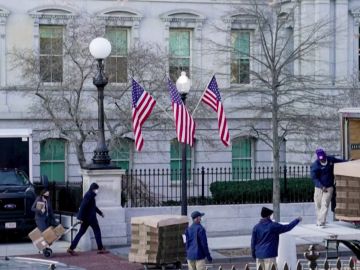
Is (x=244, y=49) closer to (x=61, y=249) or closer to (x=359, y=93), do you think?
(x=359, y=93)

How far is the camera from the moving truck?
2548cm

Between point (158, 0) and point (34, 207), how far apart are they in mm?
15904

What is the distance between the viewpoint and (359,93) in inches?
1294

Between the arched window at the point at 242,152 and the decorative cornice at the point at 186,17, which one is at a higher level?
the decorative cornice at the point at 186,17

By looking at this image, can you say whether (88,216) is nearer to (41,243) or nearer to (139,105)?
(41,243)

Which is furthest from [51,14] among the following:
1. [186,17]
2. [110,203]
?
[110,203]

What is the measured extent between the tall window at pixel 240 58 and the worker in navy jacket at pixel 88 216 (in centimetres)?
1202

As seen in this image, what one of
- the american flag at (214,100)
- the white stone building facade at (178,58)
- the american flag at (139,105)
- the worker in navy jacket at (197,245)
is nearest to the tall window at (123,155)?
the white stone building facade at (178,58)

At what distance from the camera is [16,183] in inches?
1043

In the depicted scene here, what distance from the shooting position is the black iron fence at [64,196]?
27.1 metres

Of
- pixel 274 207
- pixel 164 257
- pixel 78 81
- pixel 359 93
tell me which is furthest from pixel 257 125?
pixel 164 257

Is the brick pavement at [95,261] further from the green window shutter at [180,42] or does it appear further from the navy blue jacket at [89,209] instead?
the green window shutter at [180,42]

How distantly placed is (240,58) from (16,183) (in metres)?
11.4

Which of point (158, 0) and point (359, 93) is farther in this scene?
point (158, 0)
